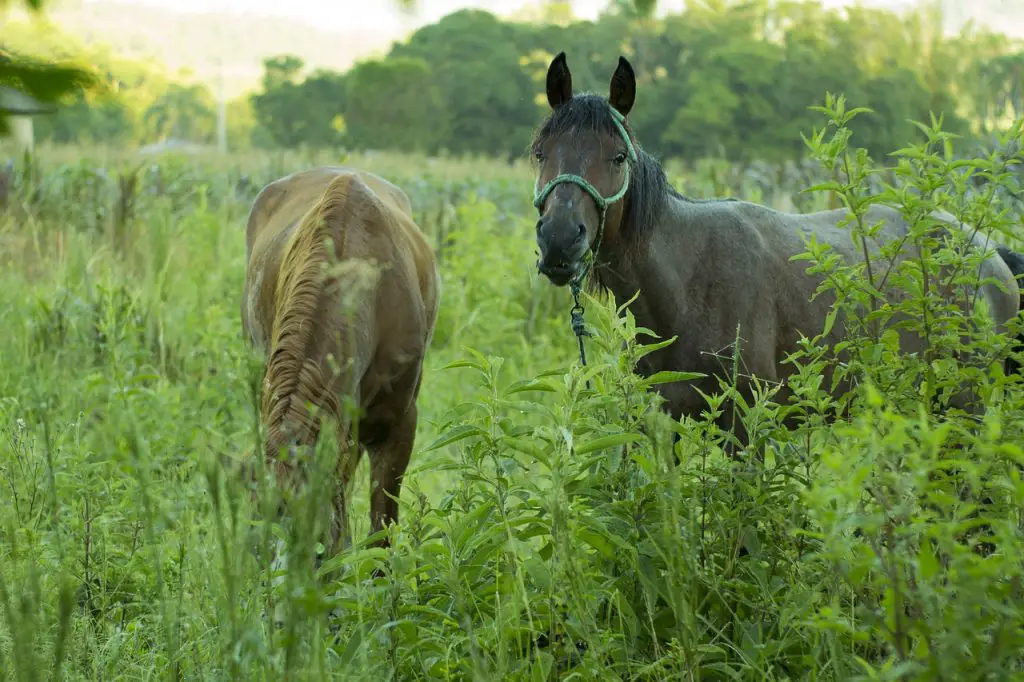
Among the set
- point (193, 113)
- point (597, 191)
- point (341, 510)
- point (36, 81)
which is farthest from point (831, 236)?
point (193, 113)

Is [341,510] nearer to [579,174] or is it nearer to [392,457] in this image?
[392,457]

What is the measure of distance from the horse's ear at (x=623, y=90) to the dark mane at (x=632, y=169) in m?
0.12

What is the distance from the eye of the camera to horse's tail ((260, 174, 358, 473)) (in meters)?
2.83

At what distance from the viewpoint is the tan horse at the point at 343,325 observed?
116 inches

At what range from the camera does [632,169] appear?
379cm

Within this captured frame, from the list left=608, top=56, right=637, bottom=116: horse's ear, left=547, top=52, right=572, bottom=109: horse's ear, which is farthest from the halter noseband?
left=547, top=52, right=572, bottom=109: horse's ear

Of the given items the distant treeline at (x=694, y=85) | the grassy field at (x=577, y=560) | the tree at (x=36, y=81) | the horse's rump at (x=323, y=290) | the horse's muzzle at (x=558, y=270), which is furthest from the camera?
the distant treeline at (x=694, y=85)

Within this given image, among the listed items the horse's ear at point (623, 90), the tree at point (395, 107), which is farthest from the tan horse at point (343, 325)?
the tree at point (395, 107)

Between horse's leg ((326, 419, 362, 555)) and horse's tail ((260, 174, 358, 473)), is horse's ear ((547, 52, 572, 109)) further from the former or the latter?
horse's leg ((326, 419, 362, 555))

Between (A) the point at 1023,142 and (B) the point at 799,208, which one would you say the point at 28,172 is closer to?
(B) the point at 799,208

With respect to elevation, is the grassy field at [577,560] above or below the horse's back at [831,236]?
below

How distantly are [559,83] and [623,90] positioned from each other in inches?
10.6

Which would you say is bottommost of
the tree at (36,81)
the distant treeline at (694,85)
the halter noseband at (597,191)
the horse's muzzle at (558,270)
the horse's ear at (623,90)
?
the horse's muzzle at (558,270)

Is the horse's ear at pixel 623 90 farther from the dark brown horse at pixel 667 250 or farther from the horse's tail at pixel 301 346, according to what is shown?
the horse's tail at pixel 301 346
